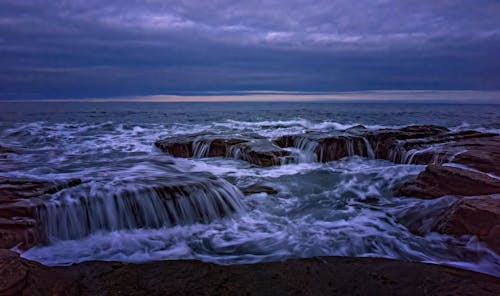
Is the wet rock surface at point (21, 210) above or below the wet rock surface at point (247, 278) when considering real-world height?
above

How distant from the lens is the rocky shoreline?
3.20 m

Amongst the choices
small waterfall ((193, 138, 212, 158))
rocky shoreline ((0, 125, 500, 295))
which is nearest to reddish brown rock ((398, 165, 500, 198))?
rocky shoreline ((0, 125, 500, 295))

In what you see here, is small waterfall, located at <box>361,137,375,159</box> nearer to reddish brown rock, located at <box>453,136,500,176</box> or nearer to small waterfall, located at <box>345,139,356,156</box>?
small waterfall, located at <box>345,139,356,156</box>

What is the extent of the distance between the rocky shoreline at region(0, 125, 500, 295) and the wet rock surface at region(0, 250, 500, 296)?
2 cm

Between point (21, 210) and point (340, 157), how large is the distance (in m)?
8.58

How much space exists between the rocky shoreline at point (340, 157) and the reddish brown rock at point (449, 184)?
0.01m

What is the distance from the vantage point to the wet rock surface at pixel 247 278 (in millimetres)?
2902

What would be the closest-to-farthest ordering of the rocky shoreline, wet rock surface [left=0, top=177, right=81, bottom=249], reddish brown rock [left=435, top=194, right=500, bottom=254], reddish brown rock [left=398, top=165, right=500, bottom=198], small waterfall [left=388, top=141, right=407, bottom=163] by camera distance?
the rocky shoreline
reddish brown rock [left=435, top=194, right=500, bottom=254]
wet rock surface [left=0, top=177, right=81, bottom=249]
reddish brown rock [left=398, top=165, right=500, bottom=198]
small waterfall [left=388, top=141, right=407, bottom=163]

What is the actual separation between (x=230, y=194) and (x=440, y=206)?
136 inches

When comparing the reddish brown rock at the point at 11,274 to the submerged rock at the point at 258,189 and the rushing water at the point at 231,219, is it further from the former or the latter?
the submerged rock at the point at 258,189

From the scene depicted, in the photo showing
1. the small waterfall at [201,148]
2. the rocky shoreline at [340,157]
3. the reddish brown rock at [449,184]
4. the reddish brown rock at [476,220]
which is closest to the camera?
the rocky shoreline at [340,157]

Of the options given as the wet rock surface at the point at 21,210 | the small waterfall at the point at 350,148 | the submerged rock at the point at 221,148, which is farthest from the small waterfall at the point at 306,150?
the wet rock surface at the point at 21,210

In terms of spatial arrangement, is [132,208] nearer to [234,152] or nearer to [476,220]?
[476,220]

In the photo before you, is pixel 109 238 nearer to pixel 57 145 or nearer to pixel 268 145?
pixel 268 145
